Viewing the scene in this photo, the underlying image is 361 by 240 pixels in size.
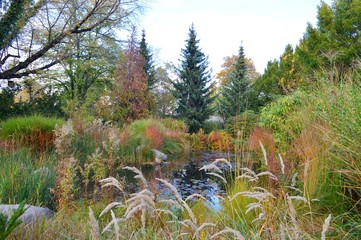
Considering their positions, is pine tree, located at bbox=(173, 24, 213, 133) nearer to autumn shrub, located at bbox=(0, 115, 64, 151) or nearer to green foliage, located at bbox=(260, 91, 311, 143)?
green foliage, located at bbox=(260, 91, 311, 143)

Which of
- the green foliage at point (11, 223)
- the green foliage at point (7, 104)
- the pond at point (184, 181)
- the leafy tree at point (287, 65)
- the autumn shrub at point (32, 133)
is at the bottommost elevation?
the pond at point (184, 181)

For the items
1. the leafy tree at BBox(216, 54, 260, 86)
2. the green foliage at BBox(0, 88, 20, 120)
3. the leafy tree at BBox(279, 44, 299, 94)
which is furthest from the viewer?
the leafy tree at BBox(216, 54, 260, 86)

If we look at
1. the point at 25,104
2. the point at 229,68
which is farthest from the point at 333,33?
the point at 25,104

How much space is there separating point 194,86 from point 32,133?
14093 mm

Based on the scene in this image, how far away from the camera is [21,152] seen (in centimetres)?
479

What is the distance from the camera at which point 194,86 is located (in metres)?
19.7

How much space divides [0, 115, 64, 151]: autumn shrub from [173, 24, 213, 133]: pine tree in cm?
1252

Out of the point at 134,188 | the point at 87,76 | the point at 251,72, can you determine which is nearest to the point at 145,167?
the point at 134,188

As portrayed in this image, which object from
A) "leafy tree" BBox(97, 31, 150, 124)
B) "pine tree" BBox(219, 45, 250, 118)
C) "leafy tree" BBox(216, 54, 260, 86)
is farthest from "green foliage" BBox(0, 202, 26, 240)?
"leafy tree" BBox(216, 54, 260, 86)

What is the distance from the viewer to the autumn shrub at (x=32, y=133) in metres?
6.39

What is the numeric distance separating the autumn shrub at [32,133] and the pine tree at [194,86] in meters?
12.5

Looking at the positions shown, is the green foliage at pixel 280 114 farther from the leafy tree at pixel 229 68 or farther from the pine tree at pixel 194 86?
the leafy tree at pixel 229 68

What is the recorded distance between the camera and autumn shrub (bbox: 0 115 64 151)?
252 inches

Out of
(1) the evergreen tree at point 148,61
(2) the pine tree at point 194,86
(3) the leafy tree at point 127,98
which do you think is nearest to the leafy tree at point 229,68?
(1) the evergreen tree at point 148,61
